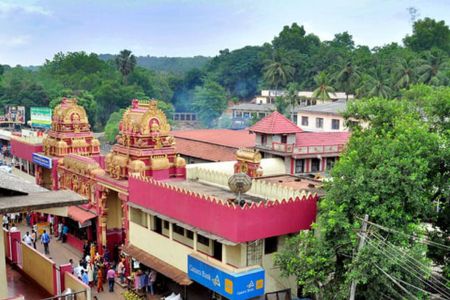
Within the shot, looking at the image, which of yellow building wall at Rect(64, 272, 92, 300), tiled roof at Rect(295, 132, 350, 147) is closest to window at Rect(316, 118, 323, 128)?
tiled roof at Rect(295, 132, 350, 147)

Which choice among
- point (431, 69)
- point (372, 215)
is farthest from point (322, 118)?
point (372, 215)

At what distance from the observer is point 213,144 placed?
130 feet

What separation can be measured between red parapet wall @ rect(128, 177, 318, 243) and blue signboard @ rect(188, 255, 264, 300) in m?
1.31

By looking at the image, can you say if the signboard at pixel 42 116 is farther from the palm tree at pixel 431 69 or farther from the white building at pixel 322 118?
the palm tree at pixel 431 69

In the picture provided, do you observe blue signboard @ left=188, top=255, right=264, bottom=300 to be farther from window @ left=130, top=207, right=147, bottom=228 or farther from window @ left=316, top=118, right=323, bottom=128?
window @ left=316, top=118, right=323, bottom=128

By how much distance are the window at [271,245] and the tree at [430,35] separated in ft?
270

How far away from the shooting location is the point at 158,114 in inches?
1077

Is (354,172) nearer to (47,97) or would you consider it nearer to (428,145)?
(428,145)

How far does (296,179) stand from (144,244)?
828cm

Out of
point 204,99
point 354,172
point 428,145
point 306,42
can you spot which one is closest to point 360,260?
point 354,172

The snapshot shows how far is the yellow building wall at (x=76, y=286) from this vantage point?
9.73m

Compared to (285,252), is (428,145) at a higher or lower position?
higher

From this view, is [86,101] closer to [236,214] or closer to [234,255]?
[234,255]

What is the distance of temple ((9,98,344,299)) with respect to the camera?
730 inches
